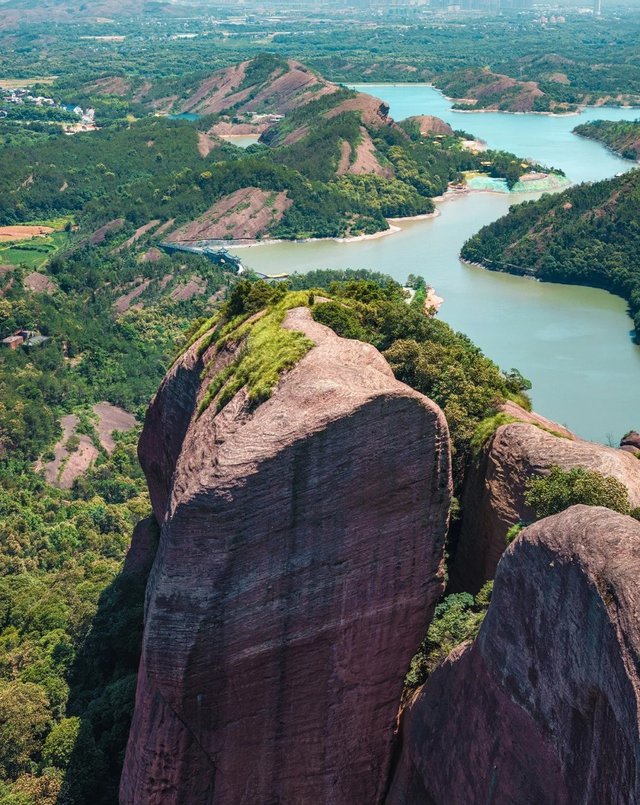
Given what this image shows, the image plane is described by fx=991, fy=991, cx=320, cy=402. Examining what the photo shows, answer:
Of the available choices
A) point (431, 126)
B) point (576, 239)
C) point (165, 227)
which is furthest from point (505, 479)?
point (431, 126)

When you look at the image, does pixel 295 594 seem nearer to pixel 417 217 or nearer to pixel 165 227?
pixel 165 227

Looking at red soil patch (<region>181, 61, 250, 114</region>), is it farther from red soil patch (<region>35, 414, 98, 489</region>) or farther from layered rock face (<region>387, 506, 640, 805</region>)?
layered rock face (<region>387, 506, 640, 805</region>)

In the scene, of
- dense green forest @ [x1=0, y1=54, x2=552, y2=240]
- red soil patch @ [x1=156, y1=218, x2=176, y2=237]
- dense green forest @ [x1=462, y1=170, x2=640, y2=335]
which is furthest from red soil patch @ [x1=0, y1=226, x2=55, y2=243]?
dense green forest @ [x1=462, y1=170, x2=640, y2=335]

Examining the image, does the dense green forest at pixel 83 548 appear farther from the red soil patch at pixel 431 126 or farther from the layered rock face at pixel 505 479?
the red soil patch at pixel 431 126

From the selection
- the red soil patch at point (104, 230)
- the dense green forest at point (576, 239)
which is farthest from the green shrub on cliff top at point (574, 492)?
the red soil patch at point (104, 230)

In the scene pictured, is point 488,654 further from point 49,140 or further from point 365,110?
point 49,140
